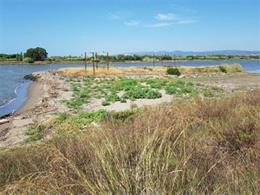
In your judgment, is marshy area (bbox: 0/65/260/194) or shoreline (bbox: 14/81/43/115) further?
shoreline (bbox: 14/81/43/115)

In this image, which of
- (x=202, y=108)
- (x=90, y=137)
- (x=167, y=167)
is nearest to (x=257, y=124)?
(x=202, y=108)

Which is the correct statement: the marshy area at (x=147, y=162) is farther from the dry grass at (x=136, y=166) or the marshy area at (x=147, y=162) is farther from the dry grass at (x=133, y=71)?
the dry grass at (x=133, y=71)

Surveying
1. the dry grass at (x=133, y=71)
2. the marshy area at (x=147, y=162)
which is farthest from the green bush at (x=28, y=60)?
the marshy area at (x=147, y=162)

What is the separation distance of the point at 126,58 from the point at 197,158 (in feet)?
511

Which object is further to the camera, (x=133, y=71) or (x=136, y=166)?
(x=133, y=71)

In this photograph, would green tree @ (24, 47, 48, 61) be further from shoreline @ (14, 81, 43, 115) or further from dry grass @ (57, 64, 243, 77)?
shoreline @ (14, 81, 43, 115)

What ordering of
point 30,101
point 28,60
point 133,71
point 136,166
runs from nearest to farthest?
point 136,166
point 30,101
point 133,71
point 28,60

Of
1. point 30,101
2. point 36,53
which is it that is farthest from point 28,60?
point 30,101

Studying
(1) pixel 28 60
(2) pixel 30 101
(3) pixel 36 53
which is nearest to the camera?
(2) pixel 30 101

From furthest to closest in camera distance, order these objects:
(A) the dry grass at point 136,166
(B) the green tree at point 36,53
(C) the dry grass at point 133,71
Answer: (B) the green tree at point 36,53, (C) the dry grass at point 133,71, (A) the dry grass at point 136,166

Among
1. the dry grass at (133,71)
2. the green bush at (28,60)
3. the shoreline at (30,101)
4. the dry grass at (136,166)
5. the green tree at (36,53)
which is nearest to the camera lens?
the dry grass at (136,166)

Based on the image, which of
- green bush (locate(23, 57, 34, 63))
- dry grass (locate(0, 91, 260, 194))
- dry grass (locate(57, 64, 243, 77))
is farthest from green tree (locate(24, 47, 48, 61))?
dry grass (locate(0, 91, 260, 194))

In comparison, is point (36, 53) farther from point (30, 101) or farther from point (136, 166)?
point (136, 166)

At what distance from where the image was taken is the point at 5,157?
632cm
